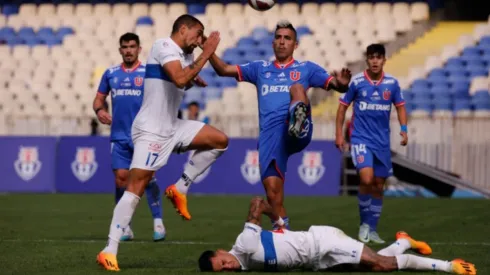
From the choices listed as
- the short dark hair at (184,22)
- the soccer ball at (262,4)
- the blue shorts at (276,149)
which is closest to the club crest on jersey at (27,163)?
the soccer ball at (262,4)

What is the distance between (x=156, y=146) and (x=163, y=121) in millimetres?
250

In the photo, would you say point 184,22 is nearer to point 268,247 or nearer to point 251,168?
point 268,247

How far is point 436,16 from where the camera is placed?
127 feet

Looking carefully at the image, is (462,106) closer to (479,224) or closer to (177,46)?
(479,224)

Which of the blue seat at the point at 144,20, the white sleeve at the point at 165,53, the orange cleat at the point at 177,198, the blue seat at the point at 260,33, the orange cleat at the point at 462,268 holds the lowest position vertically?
the orange cleat at the point at 462,268

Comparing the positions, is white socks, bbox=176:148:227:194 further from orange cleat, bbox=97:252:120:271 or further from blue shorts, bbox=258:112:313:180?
orange cleat, bbox=97:252:120:271

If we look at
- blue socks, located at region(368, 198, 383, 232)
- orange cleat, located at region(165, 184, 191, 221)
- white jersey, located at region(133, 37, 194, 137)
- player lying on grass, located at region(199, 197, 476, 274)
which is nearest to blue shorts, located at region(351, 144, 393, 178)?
blue socks, located at region(368, 198, 383, 232)

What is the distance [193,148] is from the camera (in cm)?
1192

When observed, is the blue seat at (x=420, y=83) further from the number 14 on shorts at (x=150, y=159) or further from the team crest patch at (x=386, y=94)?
the number 14 on shorts at (x=150, y=159)

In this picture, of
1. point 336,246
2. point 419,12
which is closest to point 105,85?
point 336,246

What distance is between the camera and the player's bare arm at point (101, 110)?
1462 cm

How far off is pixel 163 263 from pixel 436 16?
93.0ft

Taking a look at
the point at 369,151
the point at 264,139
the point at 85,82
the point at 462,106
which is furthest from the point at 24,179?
the point at 264,139

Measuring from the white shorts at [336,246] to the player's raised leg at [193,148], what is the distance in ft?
5.93
